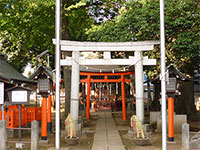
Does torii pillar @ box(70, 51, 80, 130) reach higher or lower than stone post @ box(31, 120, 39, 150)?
higher

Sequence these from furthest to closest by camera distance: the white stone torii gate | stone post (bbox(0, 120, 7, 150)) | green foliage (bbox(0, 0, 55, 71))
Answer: green foliage (bbox(0, 0, 55, 71)) → the white stone torii gate → stone post (bbox(0, 120, 7, 150))

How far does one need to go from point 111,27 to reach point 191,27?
→ 4.28 m

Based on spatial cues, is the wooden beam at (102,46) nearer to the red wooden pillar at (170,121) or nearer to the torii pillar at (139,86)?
the torii pillar at (139,86)

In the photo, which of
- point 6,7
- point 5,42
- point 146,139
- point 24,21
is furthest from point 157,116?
point 5,42

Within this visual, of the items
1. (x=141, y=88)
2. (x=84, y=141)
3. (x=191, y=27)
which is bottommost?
(x=84, y=141)

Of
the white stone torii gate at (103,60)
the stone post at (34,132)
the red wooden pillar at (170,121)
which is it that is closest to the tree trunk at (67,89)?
the white stone torii gate at (103,60)

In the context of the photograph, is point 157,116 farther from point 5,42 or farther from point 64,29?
point 5,42

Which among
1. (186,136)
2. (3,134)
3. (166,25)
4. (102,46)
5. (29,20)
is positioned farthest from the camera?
(29,20)

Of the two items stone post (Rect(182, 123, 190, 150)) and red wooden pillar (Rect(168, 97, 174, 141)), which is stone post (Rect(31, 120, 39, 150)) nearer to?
stone post (Rect(182, 123, 190, 150))

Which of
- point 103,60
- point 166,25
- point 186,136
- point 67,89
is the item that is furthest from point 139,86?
point 67,89

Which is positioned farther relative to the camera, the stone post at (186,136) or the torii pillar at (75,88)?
the torii pillar at (75,88)

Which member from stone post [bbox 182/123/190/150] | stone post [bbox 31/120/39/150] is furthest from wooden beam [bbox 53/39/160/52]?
stone post [bbox 182/123/190/150]

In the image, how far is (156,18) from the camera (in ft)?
40.4

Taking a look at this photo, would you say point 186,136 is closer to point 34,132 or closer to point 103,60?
point 34,132
